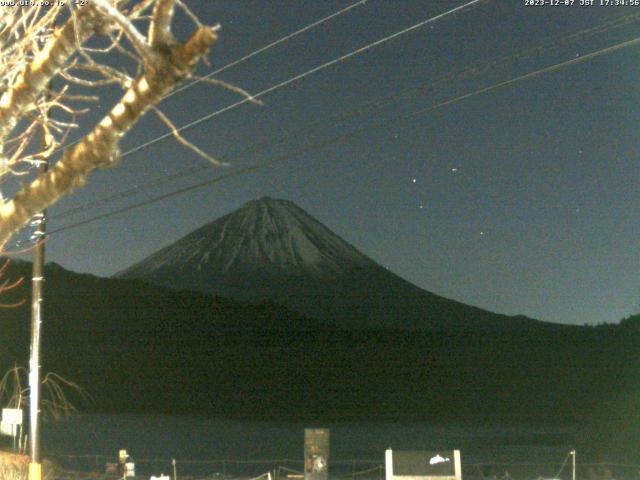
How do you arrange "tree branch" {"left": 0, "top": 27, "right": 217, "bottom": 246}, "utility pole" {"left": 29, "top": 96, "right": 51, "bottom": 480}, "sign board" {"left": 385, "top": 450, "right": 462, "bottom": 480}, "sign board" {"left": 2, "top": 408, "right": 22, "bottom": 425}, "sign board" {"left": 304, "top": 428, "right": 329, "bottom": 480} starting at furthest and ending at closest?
"sign board" {"left": 304, "top": 428, "right": 329, "bottom": 480}
"sign board" {"left": 2, "top": 408, "right": 22, "bottom": 425}
"sign board" {"left": 385, "top": 450, "right": 462, "bottom": 480}
"utility pole" {"left": 29, "top": 96, "right": 51, "bottom": 480}
"tree branch" {"left": 0, "top": 27, "right": 217, "bottom": 246}

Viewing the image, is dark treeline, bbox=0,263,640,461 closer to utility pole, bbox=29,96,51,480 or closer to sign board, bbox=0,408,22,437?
sign board, bbox=0,408,22,437

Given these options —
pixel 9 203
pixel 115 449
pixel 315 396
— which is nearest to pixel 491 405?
pixel 315 396

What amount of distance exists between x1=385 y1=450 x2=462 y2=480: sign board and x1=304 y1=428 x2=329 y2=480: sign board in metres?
5.50

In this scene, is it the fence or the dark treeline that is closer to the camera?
the fence

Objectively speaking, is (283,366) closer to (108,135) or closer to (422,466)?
(422,466)

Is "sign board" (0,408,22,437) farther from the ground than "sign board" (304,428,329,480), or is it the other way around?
"sign board" (0,408,22,437)

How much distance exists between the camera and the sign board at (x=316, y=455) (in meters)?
21.2

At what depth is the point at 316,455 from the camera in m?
21.5

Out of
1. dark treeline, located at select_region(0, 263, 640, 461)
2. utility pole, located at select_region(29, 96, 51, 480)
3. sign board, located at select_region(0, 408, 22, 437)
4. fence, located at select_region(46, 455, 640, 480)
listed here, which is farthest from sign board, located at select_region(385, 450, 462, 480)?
dark treeline, located at select_region(0, 263, 640, 461)

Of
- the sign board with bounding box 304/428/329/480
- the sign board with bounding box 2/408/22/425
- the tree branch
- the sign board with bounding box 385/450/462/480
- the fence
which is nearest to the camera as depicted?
the tree branch

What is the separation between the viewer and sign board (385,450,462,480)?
1582 centimetres

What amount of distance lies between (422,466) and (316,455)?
596 cm

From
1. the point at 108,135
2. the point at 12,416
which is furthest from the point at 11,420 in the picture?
the point at 108,135

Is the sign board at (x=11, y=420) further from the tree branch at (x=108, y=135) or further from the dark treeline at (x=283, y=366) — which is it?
the dark treeline at (x=283, y=366)
